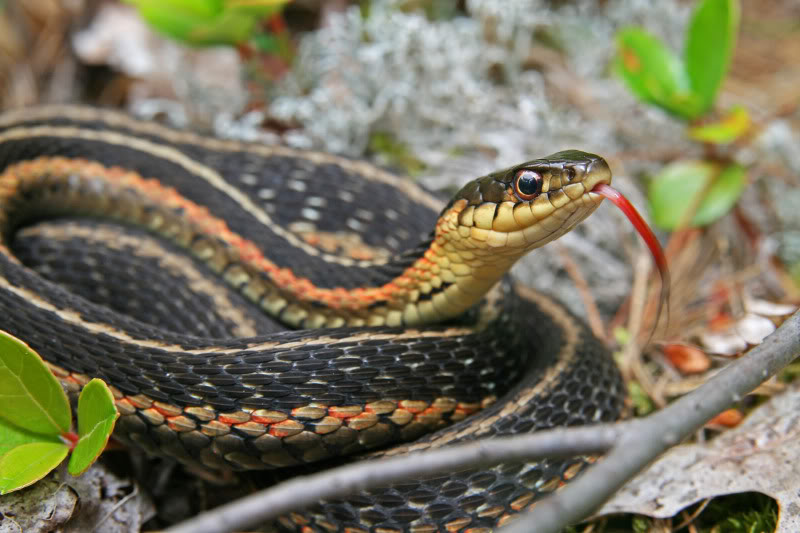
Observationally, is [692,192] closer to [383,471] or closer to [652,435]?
[652,435]

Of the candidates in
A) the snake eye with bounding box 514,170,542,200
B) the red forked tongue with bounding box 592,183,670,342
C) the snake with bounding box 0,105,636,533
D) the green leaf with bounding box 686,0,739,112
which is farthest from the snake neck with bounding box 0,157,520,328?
the green leaf with bounding box 686,0,739,112

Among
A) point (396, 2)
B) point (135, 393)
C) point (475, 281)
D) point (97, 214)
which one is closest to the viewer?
point (135, 393)

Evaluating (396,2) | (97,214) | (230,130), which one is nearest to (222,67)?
(230,130)

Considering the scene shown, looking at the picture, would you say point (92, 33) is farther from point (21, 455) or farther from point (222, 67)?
point (21, 455)

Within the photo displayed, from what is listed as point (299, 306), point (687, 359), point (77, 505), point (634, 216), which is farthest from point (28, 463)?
point (687, 359)

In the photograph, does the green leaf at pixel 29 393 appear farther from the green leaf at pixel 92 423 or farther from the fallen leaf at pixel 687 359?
the fallen leaf at pixel 687 359
